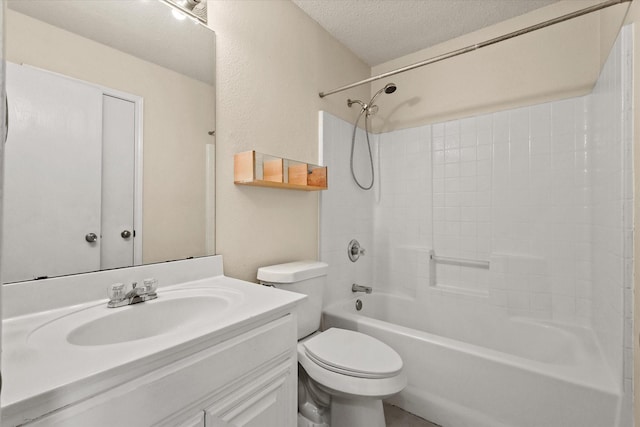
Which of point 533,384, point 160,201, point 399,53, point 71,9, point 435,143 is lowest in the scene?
point 533,384

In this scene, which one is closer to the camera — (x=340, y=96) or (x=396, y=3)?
Answer: (x=396, y=3)

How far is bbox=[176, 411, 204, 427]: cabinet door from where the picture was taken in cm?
74

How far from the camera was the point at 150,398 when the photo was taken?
67cm

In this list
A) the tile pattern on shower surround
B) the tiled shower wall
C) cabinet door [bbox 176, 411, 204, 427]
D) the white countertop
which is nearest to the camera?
the white countertop

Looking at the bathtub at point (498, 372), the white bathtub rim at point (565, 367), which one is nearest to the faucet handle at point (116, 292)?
the bathtub at point (498, 372)

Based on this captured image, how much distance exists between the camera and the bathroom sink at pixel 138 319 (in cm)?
80

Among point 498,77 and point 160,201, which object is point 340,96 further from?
point 160,201

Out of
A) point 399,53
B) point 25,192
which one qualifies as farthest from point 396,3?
point 25,192

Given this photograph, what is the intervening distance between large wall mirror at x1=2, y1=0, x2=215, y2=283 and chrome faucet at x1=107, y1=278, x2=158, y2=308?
0.14 meters

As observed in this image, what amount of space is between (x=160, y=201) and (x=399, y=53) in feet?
7.00

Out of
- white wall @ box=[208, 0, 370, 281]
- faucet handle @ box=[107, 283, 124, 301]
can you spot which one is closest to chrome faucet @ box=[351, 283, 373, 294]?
white wall @ box=[208, 0, 370, 281]

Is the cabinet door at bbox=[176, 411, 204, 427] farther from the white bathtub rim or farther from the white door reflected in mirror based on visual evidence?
the white bathtub rim

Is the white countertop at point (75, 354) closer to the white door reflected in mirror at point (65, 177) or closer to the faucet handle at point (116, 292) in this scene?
the faucet handle at point (116, 292)

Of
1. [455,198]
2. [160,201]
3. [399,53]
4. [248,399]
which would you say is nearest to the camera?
[248,399]
